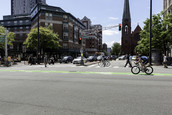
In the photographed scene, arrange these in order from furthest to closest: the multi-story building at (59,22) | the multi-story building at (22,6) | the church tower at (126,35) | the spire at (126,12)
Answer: the multi-story building at (22,6) < the church tower at (126,35) < the spire at (126,12) < the multi-story building at (59,22)

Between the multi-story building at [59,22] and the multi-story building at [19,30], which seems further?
the multi-story building at [19,30]

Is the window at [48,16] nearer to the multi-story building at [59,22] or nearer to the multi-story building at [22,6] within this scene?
the multi-story building at [59,22]

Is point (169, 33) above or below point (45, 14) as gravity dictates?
below

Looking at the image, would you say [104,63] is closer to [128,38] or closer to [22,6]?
[128,38]

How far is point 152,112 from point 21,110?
3296 mm

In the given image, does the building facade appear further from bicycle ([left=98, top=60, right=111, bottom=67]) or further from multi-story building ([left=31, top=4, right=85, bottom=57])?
bicycle ([left=98, top=60, right=111, bottom=67])

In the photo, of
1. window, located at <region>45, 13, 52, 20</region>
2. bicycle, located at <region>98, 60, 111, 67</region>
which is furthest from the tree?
bicycle, located at <region>98, 60, 111, 67</region>

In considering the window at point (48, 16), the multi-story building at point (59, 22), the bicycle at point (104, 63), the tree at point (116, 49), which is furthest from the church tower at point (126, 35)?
the bicycle at point (104, 63)

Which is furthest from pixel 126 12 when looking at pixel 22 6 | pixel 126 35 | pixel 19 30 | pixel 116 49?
pixel 22 6

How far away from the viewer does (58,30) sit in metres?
48.2

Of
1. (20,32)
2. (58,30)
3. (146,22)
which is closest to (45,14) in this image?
(58,30)

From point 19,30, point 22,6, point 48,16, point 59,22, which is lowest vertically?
point 19,30

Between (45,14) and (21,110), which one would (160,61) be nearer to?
(21,110)

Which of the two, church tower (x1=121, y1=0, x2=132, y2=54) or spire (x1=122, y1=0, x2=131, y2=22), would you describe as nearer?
spire (x1=122, y1=0, x2=131, y2=22)
